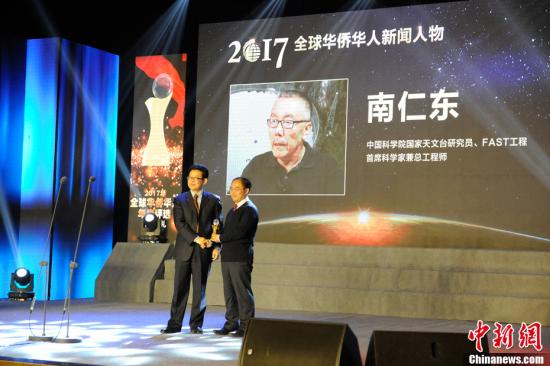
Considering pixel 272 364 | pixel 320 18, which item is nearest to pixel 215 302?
pixel 320 18

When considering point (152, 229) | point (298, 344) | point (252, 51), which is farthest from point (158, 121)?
point (298, 344)

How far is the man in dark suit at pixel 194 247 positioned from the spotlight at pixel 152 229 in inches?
130

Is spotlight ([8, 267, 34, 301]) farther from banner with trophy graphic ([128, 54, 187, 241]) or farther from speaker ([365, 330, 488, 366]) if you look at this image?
speaker ([365, 330, 488, 366])

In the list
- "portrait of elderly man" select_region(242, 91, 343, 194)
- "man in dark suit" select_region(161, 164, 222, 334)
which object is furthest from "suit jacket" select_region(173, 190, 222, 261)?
"portrait of elderly man" select_region(242, 91, 343, 194)

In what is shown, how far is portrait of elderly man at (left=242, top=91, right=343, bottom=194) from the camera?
8922mm

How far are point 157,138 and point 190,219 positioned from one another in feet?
13.0

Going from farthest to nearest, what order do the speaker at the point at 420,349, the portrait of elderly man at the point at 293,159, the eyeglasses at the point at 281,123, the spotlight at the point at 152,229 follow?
the spotlight at the point at 152,229 < the eyeglasses at the point at 281,123 < the portrait of elderly man at the point at 293,159 < the speaker at the point at 420,349

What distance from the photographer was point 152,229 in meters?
9.59

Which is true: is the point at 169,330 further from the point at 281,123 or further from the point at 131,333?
the point at 281,123

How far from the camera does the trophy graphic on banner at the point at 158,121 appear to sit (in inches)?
396

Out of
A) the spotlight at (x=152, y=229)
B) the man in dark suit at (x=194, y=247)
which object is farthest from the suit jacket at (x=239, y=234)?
the spotlight at (x=152, y=229)

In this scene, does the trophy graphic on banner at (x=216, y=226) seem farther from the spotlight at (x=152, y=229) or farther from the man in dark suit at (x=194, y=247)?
the spotlight at (x=152, y=229)

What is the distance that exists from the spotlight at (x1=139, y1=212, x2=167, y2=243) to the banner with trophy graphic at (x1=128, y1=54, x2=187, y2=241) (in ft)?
0.87

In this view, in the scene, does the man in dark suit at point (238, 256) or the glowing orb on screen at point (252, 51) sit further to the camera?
the glowing orb on screen at point (252, 51)
